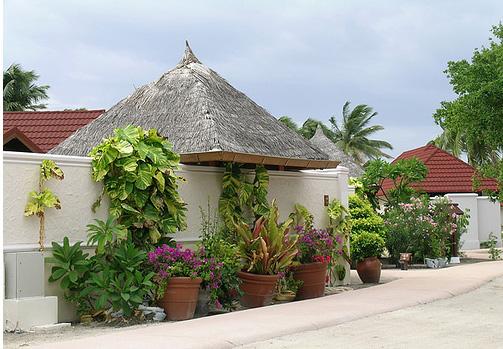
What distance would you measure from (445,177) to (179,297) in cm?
A: 2440

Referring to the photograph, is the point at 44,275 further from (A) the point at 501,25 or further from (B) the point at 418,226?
(A) the point at 501,25

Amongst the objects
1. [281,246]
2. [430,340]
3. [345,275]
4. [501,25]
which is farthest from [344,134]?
[430,340]

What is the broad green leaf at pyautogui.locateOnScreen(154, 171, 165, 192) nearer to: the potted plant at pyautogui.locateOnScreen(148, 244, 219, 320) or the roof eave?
the potted plant at pyautogui.locateOnScreen(148, 244, 219, 320)

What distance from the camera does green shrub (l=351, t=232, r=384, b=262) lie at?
17.6 m

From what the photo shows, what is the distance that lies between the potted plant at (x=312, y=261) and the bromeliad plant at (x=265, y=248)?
2.75ft

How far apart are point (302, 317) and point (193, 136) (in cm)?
409

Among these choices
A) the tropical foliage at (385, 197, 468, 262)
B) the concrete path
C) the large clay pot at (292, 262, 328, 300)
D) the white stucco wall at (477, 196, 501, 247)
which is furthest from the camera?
the white stucco wall at (477, 196, 501, 247)

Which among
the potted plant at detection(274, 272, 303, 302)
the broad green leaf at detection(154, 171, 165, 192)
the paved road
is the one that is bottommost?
the paved road

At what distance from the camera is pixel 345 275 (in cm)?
1723

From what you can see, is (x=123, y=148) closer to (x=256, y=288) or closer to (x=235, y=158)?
(x=235, y=158)

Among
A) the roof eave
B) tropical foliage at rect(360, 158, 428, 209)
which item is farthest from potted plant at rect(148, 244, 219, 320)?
tropical foliage at rect(360, 158, 428, 209)

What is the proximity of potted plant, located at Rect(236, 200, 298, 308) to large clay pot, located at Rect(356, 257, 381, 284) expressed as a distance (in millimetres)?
4131

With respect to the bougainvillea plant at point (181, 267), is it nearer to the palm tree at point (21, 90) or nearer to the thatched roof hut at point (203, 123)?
the thatched roof hut at point (203, 123)

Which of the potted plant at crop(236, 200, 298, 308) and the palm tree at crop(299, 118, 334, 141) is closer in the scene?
the potted plant at crop(236, 200, 298, 308)
